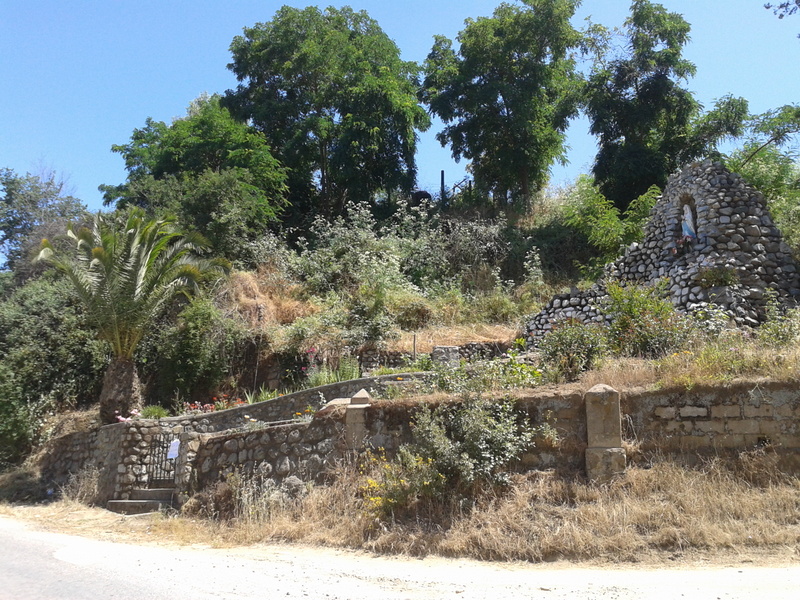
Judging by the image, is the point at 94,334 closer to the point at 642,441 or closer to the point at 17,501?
the point at 17,501

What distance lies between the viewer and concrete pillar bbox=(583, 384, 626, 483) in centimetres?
754

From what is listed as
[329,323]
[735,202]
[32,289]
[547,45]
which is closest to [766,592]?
[735,202]

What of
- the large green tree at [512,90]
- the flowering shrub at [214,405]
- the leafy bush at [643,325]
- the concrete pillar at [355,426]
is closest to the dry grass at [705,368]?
the leafy bush at [643,325]

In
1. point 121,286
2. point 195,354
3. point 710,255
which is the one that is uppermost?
point 710,255

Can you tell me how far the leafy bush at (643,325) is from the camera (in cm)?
990

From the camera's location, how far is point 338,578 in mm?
6734

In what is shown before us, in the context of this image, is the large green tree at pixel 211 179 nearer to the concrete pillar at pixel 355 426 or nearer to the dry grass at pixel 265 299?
the dry grass at pixel 265 299

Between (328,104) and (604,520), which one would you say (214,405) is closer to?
(604,520)

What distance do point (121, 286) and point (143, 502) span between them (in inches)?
221

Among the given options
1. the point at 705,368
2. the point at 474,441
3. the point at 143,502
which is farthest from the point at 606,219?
the point at 143,502

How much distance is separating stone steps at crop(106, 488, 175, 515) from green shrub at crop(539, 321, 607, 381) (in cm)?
700

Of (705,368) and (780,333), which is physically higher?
(780,333)

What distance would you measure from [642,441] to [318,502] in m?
4.35

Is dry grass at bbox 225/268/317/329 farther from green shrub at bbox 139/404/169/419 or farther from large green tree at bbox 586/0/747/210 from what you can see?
large green tree at bbox 586/0/747/210
